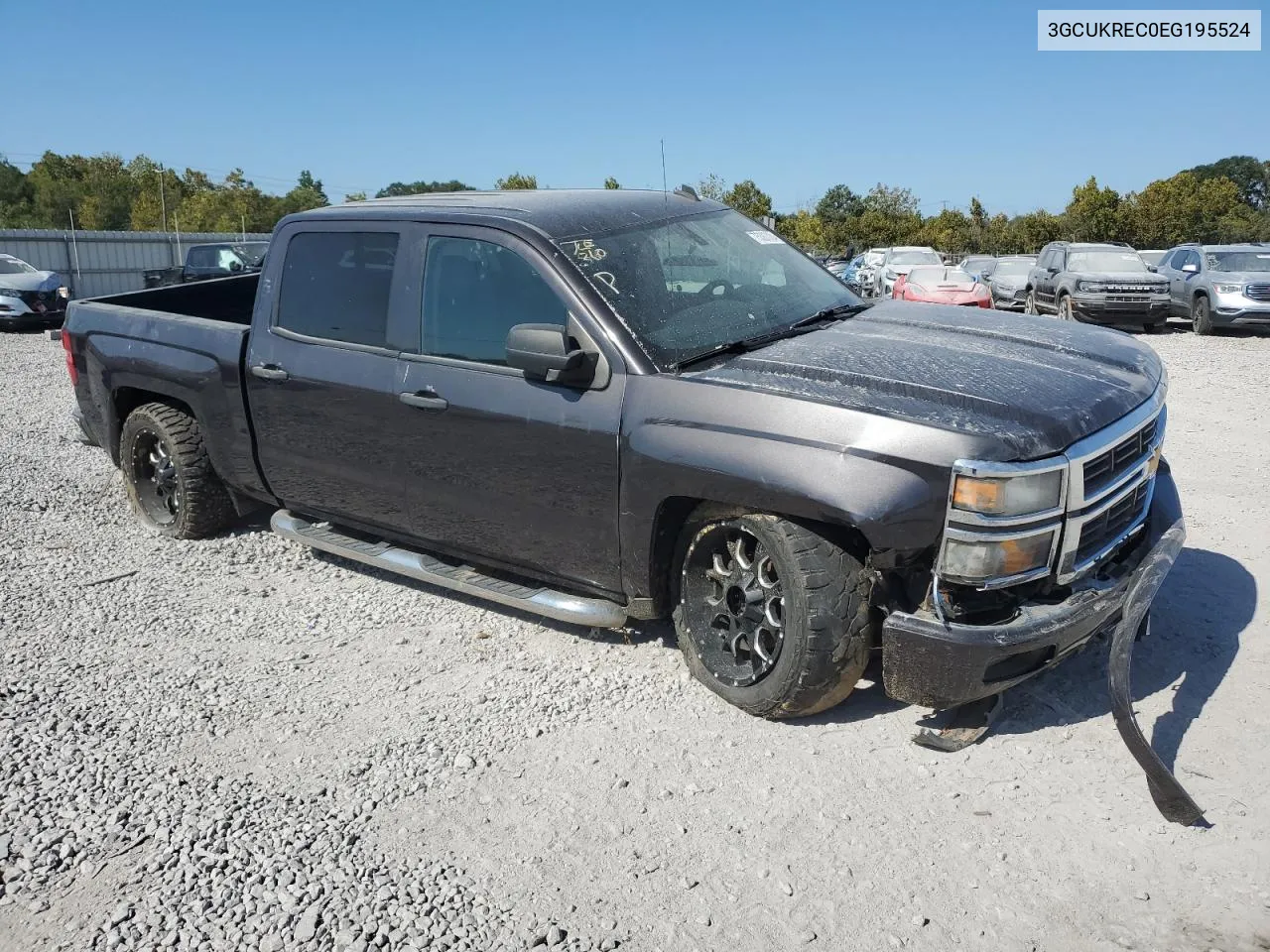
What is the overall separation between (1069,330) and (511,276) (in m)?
2.49

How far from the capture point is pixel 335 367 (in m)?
4.83

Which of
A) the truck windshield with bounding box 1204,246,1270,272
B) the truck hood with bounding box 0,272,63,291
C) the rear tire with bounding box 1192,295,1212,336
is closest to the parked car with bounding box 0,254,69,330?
the truck hood with bounding box 0,272,63,291

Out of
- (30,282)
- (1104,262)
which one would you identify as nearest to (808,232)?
(1104,262)

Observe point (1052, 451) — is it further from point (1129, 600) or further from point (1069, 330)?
point (1069, 330)

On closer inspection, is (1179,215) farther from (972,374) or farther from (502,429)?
(502,429)

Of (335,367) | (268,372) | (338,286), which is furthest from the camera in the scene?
(268,372)

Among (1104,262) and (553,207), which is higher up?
(553,207)

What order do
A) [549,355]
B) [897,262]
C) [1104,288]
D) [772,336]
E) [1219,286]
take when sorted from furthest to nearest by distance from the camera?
[897,262] < [1104,288] < [1219,286] < [772,336] < [549,355]

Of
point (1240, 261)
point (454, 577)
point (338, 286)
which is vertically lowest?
point (454, 577)


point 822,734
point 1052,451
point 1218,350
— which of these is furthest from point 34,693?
point 1218,350

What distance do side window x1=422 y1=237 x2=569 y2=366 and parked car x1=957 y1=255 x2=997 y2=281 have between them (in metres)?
Answer: 22.0

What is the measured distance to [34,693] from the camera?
14.1 feet

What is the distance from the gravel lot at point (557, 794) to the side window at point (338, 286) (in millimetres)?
1393

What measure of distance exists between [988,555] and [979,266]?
2510 cm
